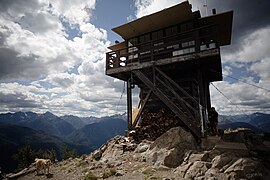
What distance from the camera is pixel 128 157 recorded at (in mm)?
13273

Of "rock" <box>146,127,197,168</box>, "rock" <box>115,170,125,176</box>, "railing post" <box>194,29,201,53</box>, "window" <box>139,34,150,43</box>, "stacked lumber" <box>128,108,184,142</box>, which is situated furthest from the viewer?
"window" <box>139,34,150,43</box>

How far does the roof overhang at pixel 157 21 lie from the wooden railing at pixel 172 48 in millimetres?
1291

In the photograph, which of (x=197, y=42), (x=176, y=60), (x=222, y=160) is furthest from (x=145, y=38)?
(x=222, y=160)

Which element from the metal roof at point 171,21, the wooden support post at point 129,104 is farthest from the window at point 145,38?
the wooden support post at point 129,104

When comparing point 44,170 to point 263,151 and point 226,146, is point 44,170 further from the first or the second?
Answer: point 263,151

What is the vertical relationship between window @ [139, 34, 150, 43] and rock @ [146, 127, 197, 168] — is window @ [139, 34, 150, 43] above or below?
above

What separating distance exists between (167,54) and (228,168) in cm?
1046

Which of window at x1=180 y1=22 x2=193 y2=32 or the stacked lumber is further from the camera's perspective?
window at x1=180 y1=22 x2=193 y2=32

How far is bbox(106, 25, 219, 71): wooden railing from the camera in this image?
13.9m

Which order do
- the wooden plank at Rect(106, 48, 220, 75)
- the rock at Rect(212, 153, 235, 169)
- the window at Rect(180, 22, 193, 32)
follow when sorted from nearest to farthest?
the rock at Rect(212, 153, 235, 169), the wooden plank at Rect(106, 48, 220, 75), the window at Rect(180, 22, 193, 32)

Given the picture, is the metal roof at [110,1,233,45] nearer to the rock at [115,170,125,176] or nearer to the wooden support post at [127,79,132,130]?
the wooden support post at [127,79,132,130]

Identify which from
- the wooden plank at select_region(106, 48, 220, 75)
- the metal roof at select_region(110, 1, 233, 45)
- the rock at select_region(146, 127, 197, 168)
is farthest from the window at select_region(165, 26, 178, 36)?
the rock at select_region(146, 127, 197, 168)

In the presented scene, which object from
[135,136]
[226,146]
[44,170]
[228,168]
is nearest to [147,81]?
[135,136]

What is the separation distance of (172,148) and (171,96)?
17.2ft
